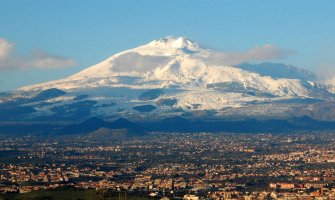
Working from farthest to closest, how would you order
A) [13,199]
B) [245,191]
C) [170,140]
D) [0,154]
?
[170,140] → [0,154] → [245,191] → [13,199]

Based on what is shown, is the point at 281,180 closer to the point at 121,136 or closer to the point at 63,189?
the point at 63,189

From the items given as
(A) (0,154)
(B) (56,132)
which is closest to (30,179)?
(A) (0,154)

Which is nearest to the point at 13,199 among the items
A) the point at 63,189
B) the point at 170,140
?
the point at 63,189

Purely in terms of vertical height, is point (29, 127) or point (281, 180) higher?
point (29, 127)

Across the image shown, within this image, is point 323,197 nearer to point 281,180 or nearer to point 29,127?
point 281,180

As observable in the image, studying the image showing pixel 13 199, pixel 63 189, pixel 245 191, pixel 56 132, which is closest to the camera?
pixel 13 199

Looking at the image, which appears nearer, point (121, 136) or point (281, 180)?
point (281, 180)
